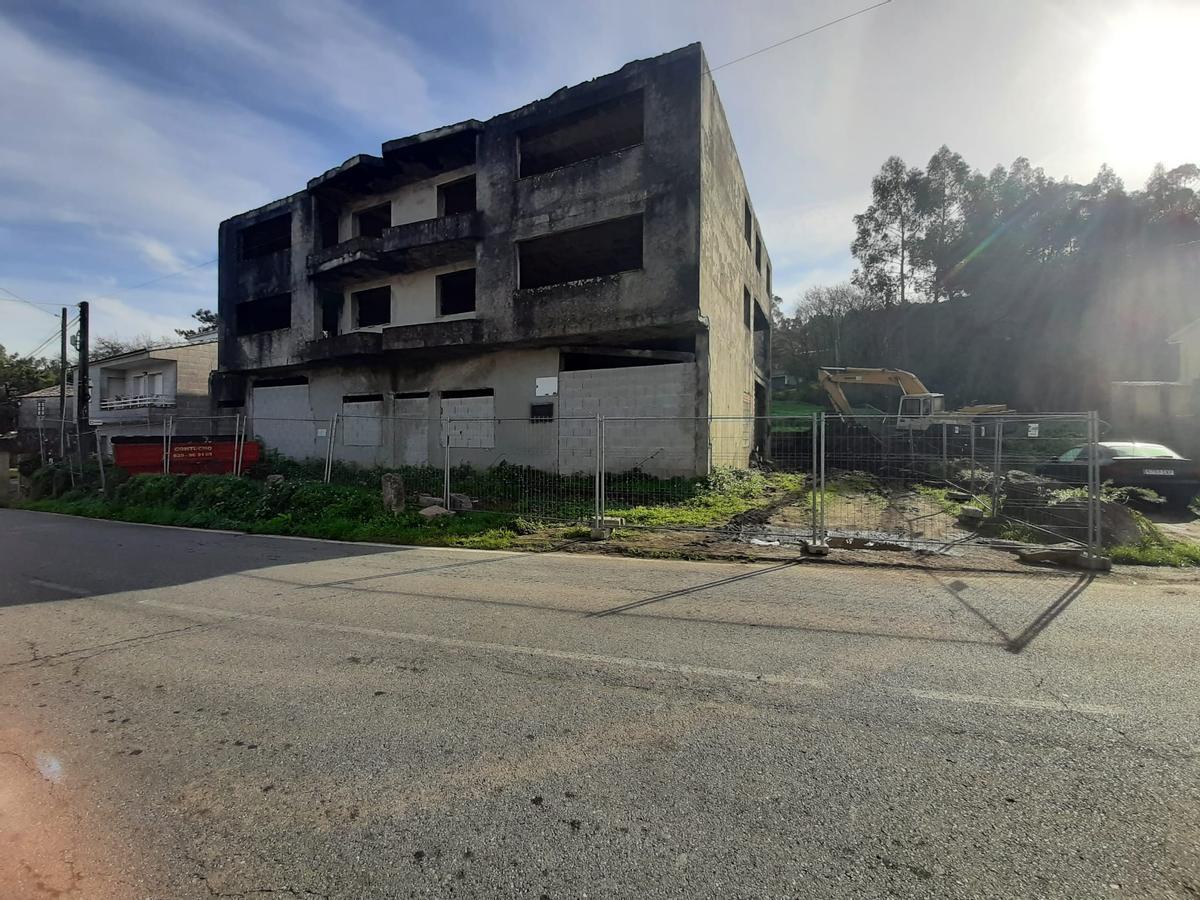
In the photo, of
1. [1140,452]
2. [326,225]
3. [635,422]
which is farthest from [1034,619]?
[326,225]

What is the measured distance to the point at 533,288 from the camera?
17.3 metres

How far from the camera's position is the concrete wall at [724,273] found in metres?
14.8

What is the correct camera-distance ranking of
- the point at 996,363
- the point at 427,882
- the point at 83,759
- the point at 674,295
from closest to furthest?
the point at 427,882, the point at 83,759, the point at 674,295, the point at 996,363

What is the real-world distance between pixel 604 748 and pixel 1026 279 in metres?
45.8

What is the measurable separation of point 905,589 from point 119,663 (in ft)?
23.7

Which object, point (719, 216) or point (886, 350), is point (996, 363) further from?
point (719, 216)

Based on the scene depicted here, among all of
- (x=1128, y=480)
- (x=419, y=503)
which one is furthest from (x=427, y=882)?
(x=1128, y=480)

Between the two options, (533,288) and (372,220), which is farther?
(372,220)

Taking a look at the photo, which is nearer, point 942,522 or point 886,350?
point 942,522

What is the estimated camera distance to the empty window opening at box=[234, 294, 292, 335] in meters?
23.9

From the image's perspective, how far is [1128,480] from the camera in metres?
12.2

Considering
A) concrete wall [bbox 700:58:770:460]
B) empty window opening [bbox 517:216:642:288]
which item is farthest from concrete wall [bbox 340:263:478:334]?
concrete wall [bbox 700:58:770:460]

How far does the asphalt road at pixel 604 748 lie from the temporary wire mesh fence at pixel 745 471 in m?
3.67

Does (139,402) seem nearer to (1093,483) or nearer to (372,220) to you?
(372,220)
